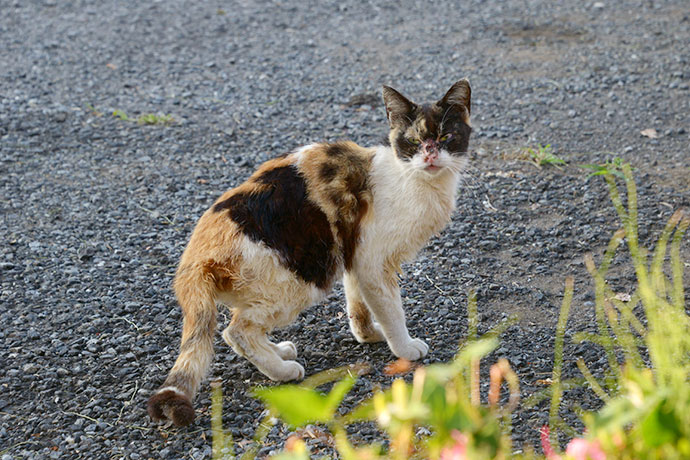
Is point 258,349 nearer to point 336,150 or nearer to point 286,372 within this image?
point 286,372

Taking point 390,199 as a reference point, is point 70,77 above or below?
below

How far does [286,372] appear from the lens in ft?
10.9

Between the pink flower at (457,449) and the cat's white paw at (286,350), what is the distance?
7.40ft

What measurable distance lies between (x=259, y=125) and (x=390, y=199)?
309 cm

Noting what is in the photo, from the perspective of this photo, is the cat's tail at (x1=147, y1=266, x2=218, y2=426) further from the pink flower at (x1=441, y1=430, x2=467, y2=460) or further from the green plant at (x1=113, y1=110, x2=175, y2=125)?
the green plant at (x1=113, y1=110, x2=175, y2=125)

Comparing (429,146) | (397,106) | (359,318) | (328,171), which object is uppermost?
(397,106)

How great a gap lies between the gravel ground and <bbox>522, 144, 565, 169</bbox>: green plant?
0.23 feet

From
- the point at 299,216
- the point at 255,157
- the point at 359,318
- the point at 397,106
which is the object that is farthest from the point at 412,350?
the point at 255,157

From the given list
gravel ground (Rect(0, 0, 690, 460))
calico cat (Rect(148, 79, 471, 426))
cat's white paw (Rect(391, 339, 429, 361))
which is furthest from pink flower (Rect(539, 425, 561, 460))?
cat's white paw (Rect(391, 339, 429, 361))

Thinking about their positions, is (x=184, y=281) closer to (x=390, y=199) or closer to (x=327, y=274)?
(x=327, y=274)

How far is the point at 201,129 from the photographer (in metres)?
6.23

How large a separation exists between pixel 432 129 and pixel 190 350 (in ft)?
4.62

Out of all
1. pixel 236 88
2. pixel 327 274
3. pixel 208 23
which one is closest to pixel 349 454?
pixel 327 274

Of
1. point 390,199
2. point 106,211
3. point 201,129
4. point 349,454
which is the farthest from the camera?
point 201,129
